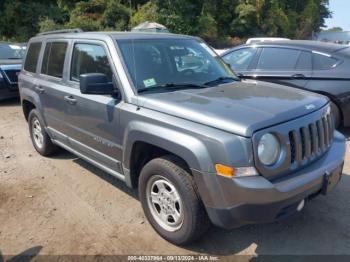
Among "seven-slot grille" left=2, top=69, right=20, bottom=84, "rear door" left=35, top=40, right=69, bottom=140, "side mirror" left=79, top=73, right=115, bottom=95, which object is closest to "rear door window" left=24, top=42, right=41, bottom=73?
"rear door" left=35, top=40, right=69, bottom=140

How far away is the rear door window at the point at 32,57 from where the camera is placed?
5.73m

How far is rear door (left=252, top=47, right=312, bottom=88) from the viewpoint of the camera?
22.7 feet

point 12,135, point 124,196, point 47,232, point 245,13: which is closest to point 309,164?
point 124,196

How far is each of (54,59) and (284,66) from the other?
4.14 meters

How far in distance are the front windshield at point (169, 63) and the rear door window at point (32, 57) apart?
2.21 meters

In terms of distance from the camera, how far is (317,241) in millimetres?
3588

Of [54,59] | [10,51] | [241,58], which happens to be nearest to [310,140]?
[54,59]

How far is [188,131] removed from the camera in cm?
314

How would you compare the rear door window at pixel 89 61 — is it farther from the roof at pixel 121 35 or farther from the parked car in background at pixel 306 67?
the parked car in background at pixel 306 67

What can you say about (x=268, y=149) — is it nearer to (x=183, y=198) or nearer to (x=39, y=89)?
(x=183, y=198)

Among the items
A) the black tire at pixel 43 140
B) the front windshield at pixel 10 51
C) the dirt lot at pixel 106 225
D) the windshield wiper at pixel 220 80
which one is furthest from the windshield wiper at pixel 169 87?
the front windshield at pixel 10 51

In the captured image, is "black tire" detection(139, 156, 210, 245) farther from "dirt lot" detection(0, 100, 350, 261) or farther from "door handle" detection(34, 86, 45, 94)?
"door handle" detection(34, 86, 45, 94)

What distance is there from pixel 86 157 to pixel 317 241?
2.70 m

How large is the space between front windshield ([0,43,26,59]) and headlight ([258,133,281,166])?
1008 centimetres
